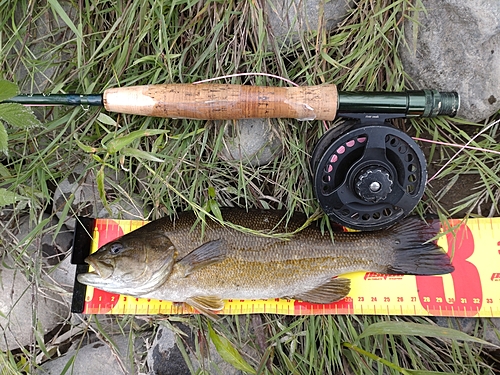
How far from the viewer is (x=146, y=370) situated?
257 cm

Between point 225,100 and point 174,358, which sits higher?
point 225,100

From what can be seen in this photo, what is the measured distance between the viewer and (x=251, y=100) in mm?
2207

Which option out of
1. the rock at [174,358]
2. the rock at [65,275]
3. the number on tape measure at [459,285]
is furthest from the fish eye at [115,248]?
the number on tape measure at [459,285]

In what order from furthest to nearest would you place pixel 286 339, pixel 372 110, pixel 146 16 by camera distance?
pixel 286 339 < pixel 146 16 < pixel 372 110

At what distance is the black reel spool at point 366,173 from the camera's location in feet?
7.36

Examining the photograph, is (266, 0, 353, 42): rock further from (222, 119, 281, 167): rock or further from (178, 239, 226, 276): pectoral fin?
(178, 239, 226, 276): pectoral fin

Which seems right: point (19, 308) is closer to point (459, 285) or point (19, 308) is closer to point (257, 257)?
point (257, 257)

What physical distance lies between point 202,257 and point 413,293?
1.32 meters

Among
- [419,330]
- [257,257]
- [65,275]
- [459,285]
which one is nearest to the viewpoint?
[419,330]

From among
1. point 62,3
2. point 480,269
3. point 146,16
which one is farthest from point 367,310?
point 62,3

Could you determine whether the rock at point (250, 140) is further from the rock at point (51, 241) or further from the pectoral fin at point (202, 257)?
the rock at point (51, 241)

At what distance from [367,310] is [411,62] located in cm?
153

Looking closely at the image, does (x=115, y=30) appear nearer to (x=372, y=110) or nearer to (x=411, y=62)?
(x=372, y=110)

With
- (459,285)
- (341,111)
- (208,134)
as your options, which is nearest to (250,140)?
(208,134)
